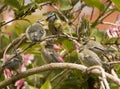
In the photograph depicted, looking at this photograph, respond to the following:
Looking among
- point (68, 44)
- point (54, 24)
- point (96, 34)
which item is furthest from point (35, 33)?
point (96, 34)

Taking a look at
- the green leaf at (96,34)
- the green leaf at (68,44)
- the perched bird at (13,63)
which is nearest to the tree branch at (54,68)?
the perched bird at (13,63)

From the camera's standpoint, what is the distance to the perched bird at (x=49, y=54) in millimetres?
1566

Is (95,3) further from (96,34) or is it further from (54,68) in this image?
(54,68)

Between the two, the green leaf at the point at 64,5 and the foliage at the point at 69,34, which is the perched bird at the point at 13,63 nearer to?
the foliage at the point at 69,34

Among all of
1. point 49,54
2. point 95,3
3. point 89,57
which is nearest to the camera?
point 89,57

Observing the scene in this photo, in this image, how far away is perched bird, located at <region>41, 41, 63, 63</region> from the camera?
61.7 inches

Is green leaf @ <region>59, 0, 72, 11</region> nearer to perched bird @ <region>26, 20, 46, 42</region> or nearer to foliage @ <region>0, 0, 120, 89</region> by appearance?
foliage @ <region>0, 0, 120, 89</region>

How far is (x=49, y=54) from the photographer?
160 cm

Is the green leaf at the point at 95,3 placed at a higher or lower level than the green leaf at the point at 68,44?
higher

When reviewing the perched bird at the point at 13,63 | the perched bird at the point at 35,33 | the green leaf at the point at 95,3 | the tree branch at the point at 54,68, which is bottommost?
the tree branch at the point at 54,68

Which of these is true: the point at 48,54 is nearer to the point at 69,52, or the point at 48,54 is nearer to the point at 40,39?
the point at 69,52

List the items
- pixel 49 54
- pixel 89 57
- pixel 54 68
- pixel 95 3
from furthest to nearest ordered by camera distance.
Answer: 1. pixel 49 54
2. pixel 95 3
3. pixel 89 57
4. pixel 54 68

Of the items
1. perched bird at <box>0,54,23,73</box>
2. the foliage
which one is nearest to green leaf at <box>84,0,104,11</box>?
the foliage

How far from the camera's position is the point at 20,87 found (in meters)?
1.45
